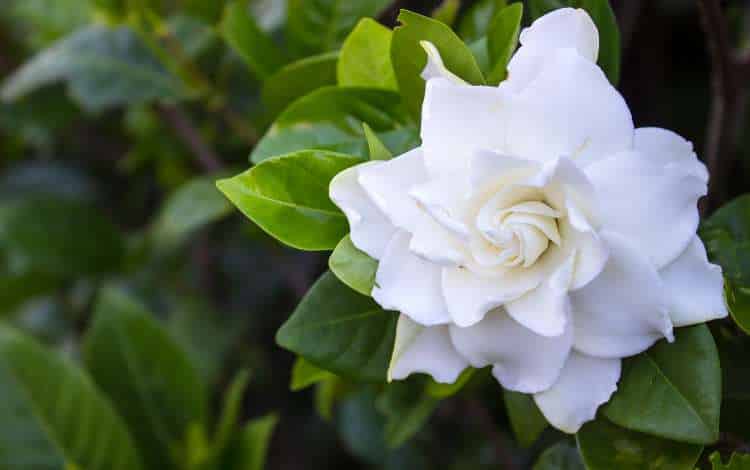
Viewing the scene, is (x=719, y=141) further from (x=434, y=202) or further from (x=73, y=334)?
(x=73, y=334)

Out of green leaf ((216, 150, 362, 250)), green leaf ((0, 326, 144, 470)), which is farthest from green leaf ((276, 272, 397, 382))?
green leaf ((0, 326, 144, 470))

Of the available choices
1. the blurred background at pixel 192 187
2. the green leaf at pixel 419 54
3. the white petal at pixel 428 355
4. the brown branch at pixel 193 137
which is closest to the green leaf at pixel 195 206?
the blurred background at pixel 192 187

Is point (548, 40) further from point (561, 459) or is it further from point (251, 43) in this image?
point (251, 43)

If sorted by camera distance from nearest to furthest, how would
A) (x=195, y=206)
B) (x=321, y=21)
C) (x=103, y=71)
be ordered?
(x=321, y=21)
(x=195, y=206)
(x=103, y=71)

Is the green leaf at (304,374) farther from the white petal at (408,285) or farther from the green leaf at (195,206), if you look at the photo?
the green leaf at (195,206)

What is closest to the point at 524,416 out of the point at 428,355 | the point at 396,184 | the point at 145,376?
the point at 428,355
